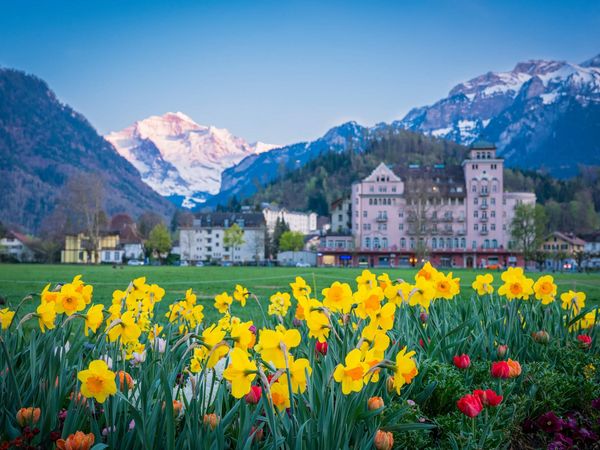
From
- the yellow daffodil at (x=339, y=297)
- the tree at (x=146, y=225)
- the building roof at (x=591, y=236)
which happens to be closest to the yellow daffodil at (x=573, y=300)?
the yellow daffodil at (x=339, y=297)

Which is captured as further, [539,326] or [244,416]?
[539,326]

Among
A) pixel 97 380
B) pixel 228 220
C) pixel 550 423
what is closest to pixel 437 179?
pixel 228 220

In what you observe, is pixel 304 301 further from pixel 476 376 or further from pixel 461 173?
pixel 461 173

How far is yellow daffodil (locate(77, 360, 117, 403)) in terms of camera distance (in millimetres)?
1913

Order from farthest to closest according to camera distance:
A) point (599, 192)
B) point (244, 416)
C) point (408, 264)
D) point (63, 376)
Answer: point (599, 192) < point (408, 264) < point (63, 376) < point (244, 416)

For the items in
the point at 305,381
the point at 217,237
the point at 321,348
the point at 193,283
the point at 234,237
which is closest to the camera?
the point at 305,381

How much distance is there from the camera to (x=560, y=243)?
90188mm

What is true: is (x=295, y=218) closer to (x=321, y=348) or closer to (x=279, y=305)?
(x=279, y=305)

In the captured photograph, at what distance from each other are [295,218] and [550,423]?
14196 centimetres

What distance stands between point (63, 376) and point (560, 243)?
326 feet

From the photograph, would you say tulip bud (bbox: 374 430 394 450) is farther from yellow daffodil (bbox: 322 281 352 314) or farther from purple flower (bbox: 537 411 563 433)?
purple flower (bbox: 537 411 563 433)

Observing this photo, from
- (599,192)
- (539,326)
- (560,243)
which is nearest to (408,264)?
(560,243)

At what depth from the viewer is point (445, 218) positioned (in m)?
77.2

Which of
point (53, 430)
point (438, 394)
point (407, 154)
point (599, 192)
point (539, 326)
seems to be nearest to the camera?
point (53, 430)
